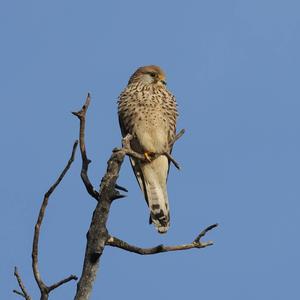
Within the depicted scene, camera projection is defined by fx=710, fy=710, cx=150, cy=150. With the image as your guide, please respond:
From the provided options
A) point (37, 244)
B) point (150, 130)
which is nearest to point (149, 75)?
point (150, 130)

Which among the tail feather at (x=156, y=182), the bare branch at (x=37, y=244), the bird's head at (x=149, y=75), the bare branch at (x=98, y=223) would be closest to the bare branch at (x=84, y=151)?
the bare branch at (x=98, y=223)

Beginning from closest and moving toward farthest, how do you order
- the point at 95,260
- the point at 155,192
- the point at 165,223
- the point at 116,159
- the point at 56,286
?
the point at 56,286
the point at 95,260
the point at 116,159
the point at 165,223
the point at 155,192

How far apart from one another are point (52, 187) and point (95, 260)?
0.45 metres

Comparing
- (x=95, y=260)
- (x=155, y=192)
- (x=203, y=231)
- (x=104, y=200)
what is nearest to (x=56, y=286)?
(x=95, y=260)

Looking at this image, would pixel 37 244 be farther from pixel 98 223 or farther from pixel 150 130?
pixel 150 130

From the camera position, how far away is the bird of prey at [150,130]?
19.6 ft

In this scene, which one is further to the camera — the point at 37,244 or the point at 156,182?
the point at 156,182

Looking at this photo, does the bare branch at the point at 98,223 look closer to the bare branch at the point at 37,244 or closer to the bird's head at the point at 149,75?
the bare branch at the point at 37,244

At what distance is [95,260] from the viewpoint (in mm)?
3354

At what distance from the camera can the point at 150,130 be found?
19.6 feet

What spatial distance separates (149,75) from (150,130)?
760 mm

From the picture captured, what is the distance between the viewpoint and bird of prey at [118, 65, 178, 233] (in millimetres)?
5965

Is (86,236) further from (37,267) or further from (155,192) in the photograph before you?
(155,192)

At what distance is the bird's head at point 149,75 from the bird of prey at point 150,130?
0.64ft
